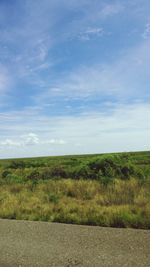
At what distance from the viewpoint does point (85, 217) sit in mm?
8781

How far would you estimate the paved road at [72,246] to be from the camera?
5238 mm

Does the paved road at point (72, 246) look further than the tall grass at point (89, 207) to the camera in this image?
No

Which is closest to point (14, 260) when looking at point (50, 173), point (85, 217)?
point (85, 217)

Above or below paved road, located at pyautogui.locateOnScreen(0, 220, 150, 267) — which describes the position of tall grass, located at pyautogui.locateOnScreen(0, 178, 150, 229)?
above

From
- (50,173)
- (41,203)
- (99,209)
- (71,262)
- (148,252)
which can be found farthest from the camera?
(50,173)

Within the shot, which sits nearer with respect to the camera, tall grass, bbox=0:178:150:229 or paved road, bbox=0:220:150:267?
paved road, bbox=0:220:150:267

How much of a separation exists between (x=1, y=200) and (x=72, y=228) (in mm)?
5325

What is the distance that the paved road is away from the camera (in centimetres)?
524

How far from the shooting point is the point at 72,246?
243 inches

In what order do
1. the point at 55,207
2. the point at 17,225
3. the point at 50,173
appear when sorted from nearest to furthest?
the point at 17,225, the point at 55,207, the point at 50,173

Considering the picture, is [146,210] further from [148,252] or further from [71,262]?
[71,262]

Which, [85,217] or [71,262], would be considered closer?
[71,262]

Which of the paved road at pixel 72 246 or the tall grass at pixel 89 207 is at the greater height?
the tall grass at pixel 89 207

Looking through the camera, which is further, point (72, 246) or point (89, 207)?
point (89, 207)
